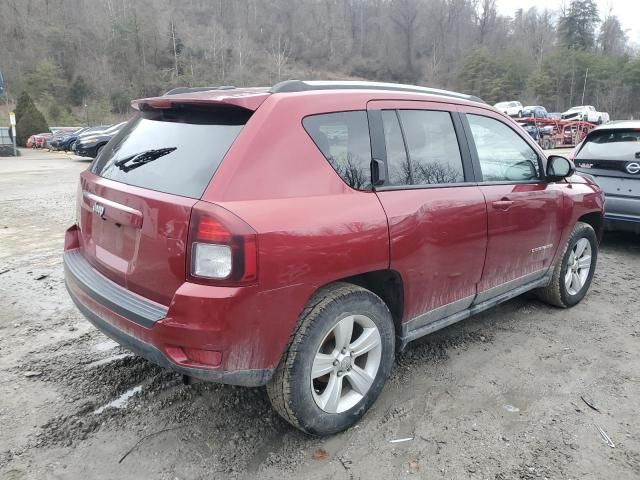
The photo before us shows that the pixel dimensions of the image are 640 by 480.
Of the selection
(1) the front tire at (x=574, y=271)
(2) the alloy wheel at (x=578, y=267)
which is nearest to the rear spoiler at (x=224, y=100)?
(1) the front tire at (x=574, y=271)

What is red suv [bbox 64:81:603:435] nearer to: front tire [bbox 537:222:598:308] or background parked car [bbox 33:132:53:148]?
front tire [bbox 537:222:598:308]

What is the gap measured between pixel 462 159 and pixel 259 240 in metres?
1.76

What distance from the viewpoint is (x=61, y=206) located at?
30.4ft

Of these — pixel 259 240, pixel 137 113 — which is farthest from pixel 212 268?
pixel 137 113

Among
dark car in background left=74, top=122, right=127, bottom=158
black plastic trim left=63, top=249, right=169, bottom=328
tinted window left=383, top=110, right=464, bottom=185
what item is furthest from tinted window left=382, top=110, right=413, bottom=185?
dark car in background left=74, top=122, right=127, bottom=158

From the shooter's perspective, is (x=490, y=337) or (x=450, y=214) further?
(x=490, y=337)

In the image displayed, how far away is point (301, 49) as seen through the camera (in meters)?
101

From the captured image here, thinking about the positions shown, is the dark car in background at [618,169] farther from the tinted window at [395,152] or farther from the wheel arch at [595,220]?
the tinted window at [395,152]

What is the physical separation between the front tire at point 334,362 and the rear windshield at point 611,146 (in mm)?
4991

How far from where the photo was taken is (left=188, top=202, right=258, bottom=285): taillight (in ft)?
7.06

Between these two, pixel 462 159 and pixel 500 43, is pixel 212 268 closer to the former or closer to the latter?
pixel 462 159

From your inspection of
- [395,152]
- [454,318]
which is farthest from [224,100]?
[454,318]

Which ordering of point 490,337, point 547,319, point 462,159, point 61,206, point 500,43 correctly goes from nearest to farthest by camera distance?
point 462,159, point 490,337, point 547,319, point 61,206, point 500,43

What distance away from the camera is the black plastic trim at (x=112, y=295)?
2324mm
